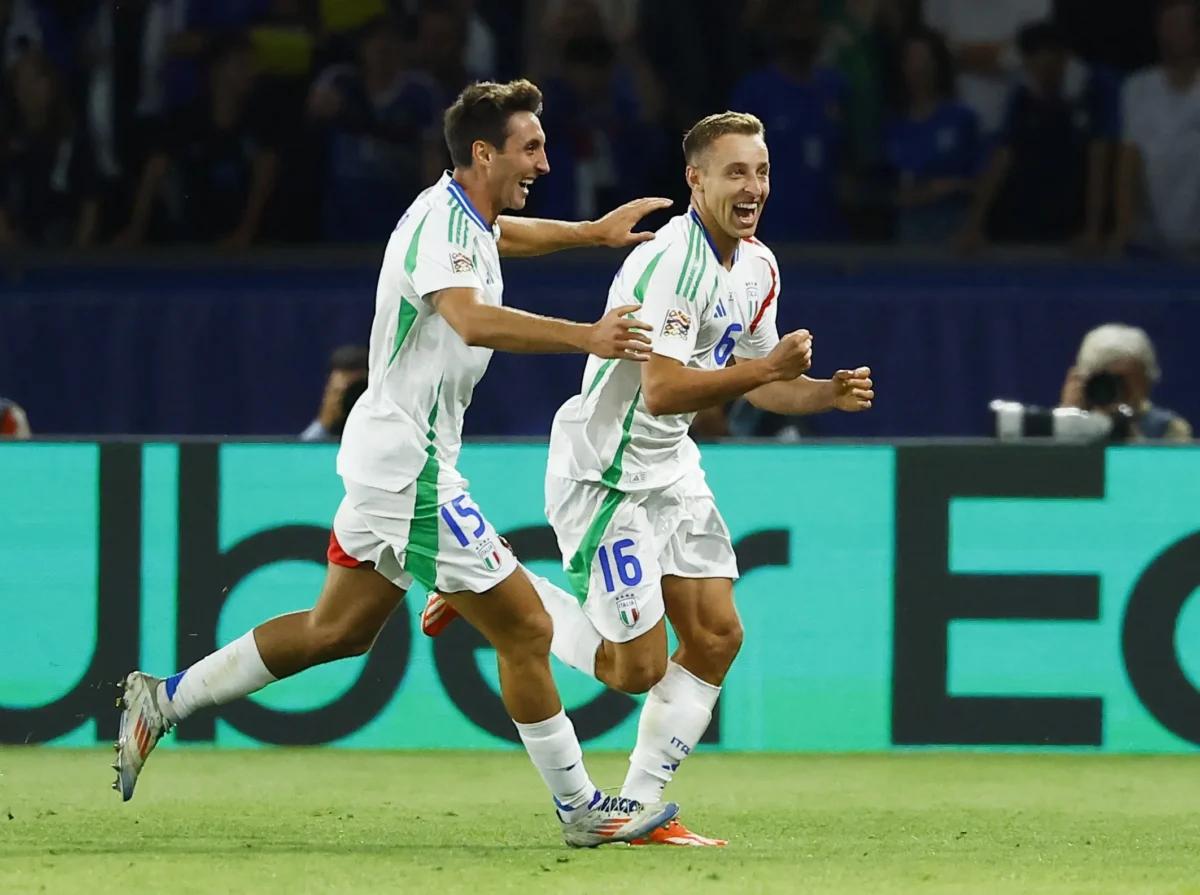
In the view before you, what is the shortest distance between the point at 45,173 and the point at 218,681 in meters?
6.13

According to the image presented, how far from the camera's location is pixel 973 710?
8.08 m

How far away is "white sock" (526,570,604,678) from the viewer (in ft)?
20.8

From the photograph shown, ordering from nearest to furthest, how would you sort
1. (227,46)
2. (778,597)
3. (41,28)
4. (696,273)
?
(696,273) → (778,597) → (227,46) → (41,28)

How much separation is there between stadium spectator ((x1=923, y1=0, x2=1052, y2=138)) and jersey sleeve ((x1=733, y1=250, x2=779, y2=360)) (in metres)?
5.03

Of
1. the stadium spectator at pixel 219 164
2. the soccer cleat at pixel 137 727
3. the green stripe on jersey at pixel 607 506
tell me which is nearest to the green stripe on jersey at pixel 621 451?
the green stripe on jersey at pixel 607 506

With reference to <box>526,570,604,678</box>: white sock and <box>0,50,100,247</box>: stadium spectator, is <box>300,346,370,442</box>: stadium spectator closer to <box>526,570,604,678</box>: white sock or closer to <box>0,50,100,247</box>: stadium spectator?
<box>526,570,604,678</box>: white sock

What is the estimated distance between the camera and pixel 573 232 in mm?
6262

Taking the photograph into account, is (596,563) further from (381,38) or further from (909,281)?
(381,38)

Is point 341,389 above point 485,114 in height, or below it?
below

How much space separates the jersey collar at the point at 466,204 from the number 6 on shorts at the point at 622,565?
0.97 meters

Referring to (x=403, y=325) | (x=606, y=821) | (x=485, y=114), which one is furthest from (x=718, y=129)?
(x=606, y=821)

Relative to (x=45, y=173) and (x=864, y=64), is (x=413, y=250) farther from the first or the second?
(x=45, y=173)

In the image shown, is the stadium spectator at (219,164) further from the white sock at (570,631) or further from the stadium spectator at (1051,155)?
the white sock at (570,631)

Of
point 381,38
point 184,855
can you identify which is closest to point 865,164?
point 381,38
